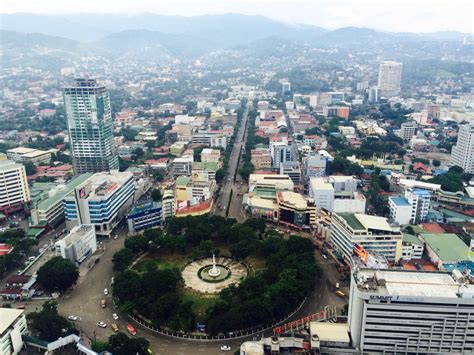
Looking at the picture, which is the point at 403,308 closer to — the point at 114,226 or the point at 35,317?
the point at 35,317

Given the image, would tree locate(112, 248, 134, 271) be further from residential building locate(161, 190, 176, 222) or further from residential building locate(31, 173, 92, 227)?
residential building locate(31, 173, 92, 227)

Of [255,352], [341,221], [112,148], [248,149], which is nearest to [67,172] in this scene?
[112,148]

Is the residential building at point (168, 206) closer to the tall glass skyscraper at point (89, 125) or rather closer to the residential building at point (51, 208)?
the residential building at point (51, 208)

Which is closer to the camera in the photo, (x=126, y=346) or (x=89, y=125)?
(x=126, y=346)

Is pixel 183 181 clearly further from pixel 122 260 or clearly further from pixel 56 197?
pixel 122 260

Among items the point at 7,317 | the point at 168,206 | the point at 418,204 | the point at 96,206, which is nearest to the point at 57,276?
the point at 7,317
